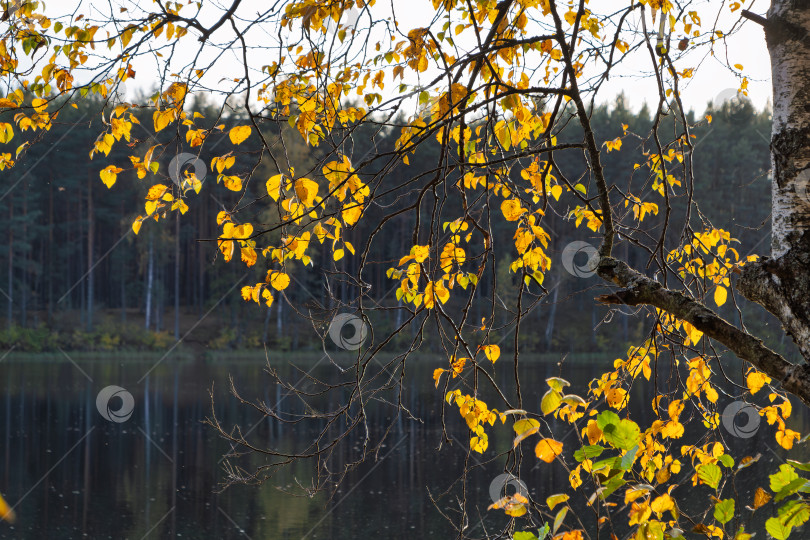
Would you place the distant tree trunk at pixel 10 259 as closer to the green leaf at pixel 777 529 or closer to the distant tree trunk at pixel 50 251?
the distant tree trunk at pixel 50 251

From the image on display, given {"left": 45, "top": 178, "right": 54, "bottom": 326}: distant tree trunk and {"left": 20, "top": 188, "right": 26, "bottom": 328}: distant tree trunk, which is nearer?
{"left": 20, "top": 188, "right": 26, "bottom": 328}: distant tree trunk

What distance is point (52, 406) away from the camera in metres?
15.8

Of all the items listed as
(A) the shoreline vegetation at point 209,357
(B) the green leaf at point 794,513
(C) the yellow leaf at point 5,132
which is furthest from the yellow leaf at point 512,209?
(A) the shoreline vegetation at point 209,357

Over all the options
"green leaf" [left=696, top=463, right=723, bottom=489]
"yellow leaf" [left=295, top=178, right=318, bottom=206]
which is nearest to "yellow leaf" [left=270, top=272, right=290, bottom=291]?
"yellow leaf" [left=295, top=178, right=318, bottom=206]

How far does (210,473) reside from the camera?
35.0ft

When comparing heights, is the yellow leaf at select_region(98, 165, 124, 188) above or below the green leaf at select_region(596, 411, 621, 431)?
above

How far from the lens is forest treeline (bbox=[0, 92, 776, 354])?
2978 cm

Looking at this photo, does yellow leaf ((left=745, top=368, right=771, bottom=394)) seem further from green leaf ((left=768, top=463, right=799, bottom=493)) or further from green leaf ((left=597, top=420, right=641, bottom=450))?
green leaf ((left=597, top=420, right=641, bottom=450))

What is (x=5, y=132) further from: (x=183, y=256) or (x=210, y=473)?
(x=183, y=256)

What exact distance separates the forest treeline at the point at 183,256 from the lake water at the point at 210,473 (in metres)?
12.0

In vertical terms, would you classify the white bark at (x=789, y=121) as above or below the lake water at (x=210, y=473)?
above

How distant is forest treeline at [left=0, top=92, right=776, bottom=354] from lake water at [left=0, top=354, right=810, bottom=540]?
1203cm

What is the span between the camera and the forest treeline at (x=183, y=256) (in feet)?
97.7

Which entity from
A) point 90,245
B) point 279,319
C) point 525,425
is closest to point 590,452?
point 525,425
